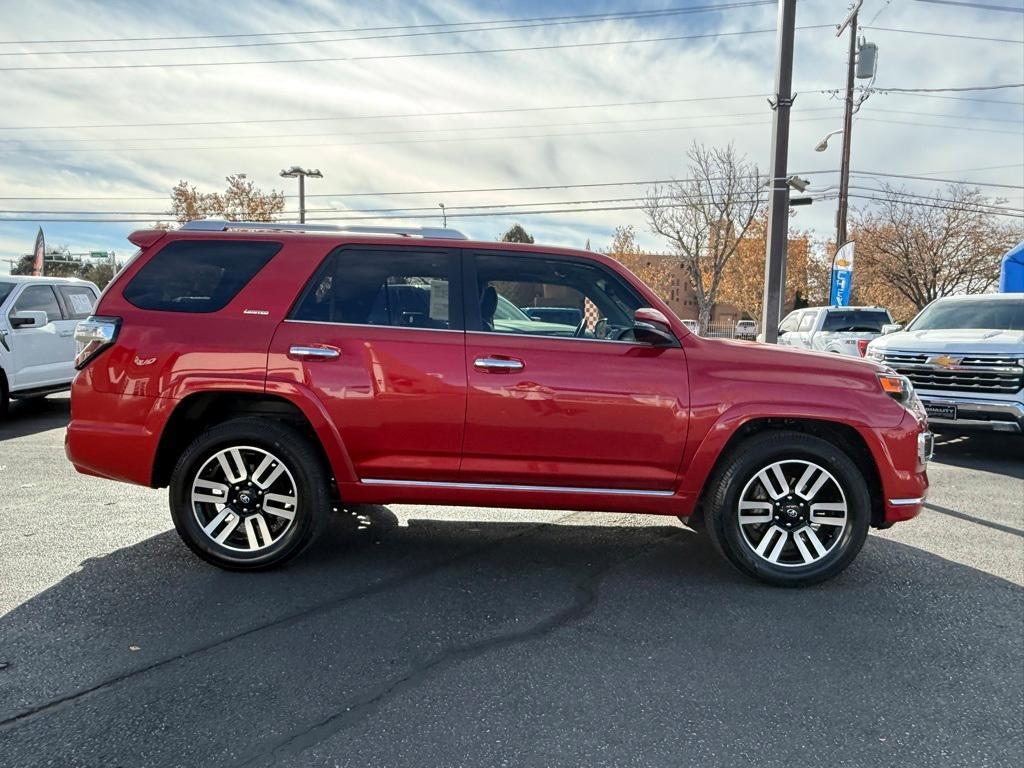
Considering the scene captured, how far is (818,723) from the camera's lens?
2701mm

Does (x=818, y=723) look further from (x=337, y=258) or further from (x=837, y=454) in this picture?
(x=337, y=258)

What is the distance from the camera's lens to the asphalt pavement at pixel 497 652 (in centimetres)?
253

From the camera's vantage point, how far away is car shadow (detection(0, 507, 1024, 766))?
8.29 ft

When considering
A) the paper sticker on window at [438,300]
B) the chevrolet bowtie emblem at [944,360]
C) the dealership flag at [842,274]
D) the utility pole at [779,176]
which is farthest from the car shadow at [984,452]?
the dealership flag at [842,274]

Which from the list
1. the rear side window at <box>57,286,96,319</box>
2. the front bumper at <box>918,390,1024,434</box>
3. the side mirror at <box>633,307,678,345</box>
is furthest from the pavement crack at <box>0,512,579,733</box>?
the rear side window at <box>57,286,96,319</box>

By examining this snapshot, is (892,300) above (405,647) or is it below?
above

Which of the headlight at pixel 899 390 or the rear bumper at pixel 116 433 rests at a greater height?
the headlight at pixel 899 390

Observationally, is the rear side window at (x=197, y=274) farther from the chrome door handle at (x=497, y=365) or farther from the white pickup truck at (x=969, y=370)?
the white pickup truck at (x=969, y=370)

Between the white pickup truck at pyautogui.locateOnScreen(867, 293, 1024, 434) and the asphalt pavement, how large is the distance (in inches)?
125

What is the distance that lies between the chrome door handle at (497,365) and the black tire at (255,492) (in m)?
1.08

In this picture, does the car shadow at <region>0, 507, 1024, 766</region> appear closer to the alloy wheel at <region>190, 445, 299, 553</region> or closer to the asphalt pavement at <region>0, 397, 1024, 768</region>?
the asphalt pavement at <region>0, 397, 1024, 768</region>

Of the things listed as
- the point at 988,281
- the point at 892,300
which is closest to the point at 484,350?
the point at 988,281

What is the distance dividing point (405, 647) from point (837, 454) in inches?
100

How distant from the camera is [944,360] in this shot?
7988 millimetres
